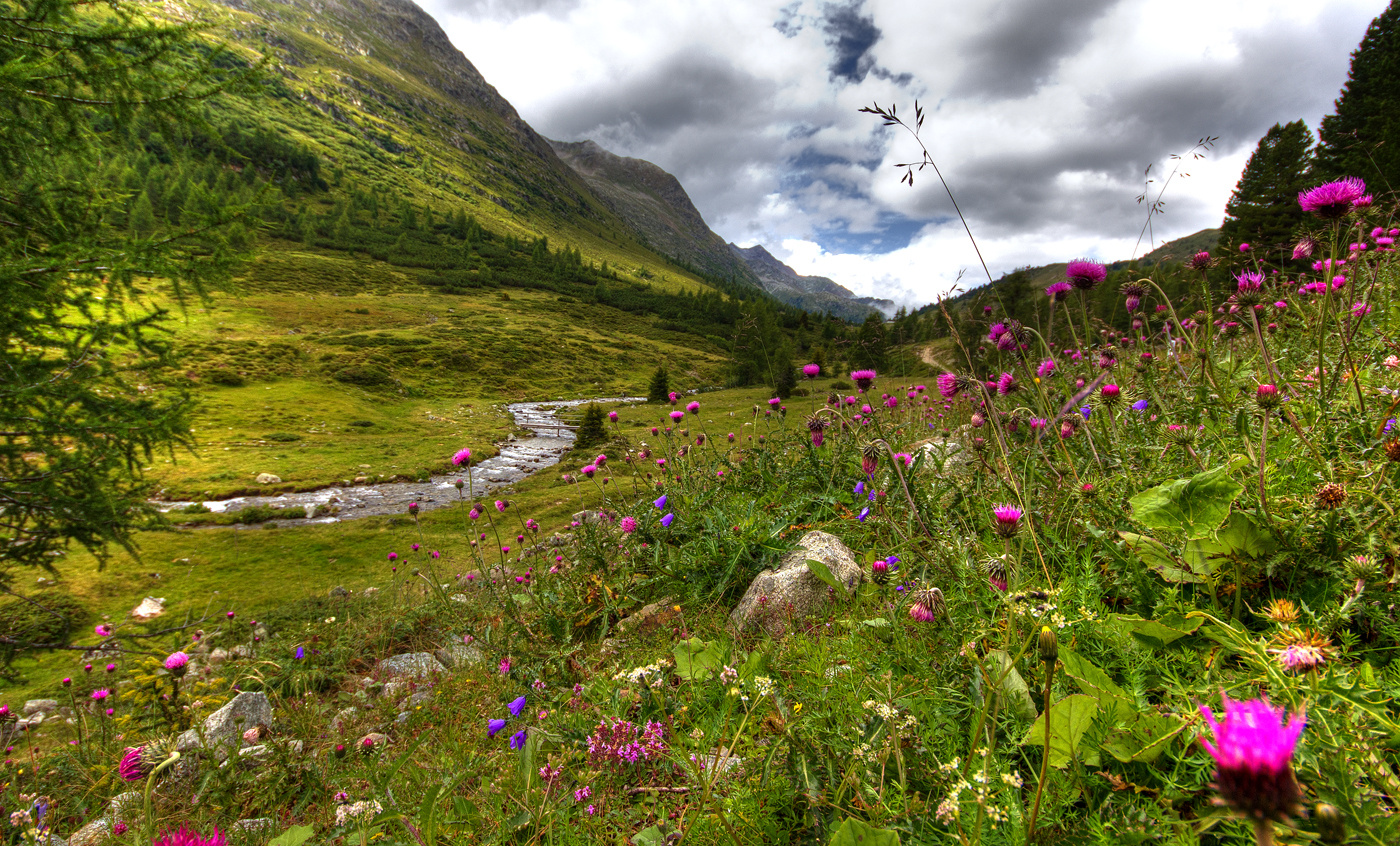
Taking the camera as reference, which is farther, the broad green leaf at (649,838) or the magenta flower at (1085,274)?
the magenta flower at (1085,274)

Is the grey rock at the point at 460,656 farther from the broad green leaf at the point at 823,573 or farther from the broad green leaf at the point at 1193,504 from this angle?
the broad green leaf at the point at 1193,504

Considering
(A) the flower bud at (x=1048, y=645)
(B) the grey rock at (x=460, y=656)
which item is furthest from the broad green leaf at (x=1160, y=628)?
(B) the grey rock at (x=460, y=656)

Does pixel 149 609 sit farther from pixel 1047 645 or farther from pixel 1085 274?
pixel 1085 274

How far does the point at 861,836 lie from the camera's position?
1.10 metres

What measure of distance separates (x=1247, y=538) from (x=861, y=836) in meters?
1.65

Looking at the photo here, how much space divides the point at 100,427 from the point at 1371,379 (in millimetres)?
9909

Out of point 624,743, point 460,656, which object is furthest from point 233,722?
point 624,743

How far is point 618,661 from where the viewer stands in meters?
2.89

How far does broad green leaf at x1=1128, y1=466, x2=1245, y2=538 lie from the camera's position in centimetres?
164

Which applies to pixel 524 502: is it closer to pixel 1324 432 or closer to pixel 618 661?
pixel 618 661

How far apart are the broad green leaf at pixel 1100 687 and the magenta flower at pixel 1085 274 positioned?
2.38 meters

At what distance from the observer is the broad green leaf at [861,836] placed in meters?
1.08

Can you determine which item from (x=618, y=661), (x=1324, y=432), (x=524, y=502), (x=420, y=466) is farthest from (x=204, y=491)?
(x=1324, y=432)

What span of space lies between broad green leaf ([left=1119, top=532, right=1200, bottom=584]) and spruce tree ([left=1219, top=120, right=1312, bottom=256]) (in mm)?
35047
